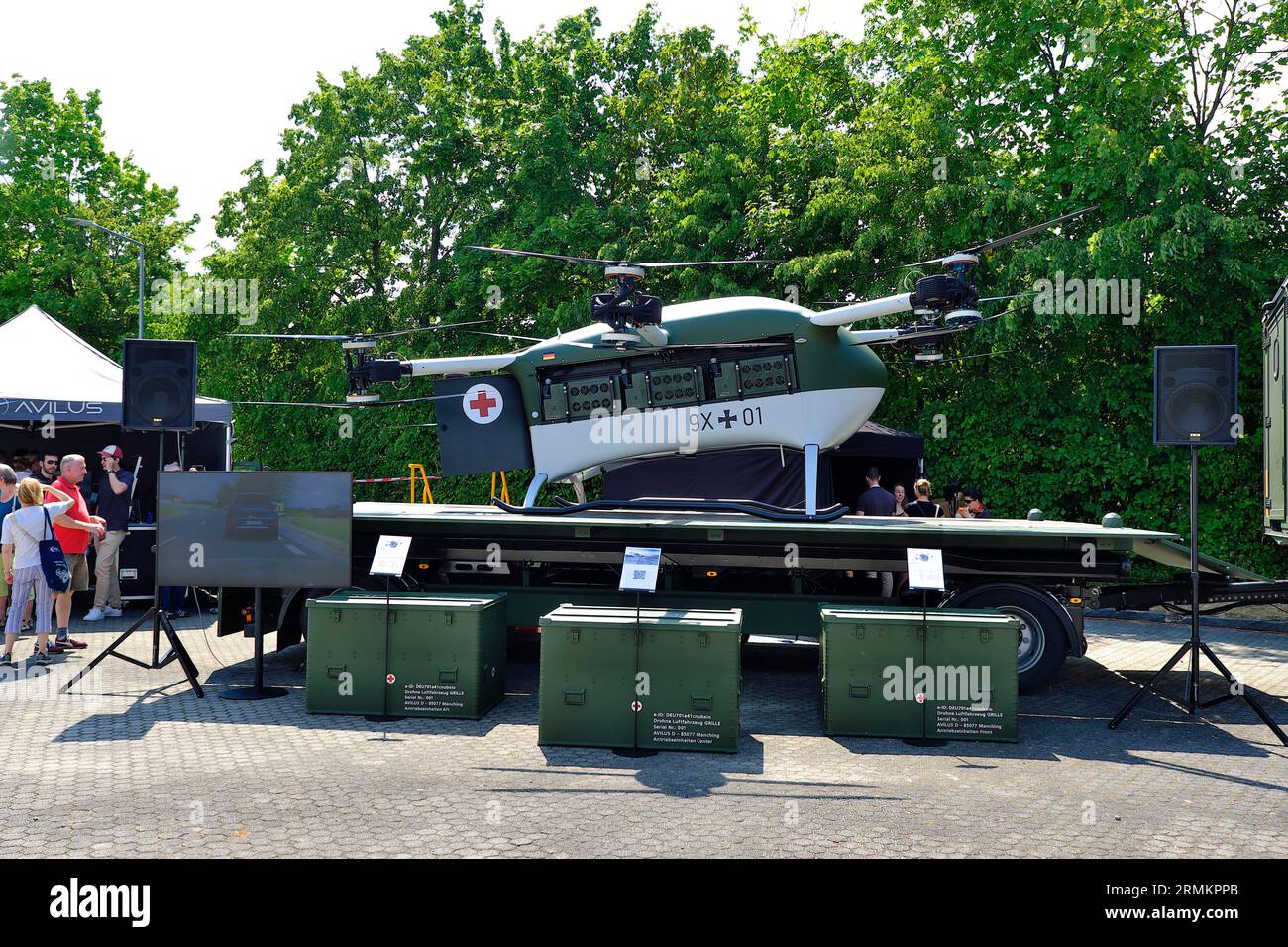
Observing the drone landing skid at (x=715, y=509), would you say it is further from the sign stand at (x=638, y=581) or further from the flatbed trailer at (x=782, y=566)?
the sign stand at (x=638, y=581)

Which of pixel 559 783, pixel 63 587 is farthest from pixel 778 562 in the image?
pixel 63 587

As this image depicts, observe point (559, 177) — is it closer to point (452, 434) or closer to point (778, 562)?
point (452, 434)

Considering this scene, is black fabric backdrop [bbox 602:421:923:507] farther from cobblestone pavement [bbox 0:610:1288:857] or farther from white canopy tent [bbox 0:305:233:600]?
cobblestone pavement [bbox 0:610:1288:857]

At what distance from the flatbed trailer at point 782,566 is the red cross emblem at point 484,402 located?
85.2 inches

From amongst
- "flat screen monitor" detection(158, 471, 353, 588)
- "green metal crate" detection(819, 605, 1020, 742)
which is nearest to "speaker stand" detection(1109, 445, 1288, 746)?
"green metal crate" detection(819, 605, 1020, 742)

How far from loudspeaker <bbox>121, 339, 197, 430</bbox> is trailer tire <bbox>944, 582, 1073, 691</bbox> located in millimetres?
7451

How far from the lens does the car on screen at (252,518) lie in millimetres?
9156

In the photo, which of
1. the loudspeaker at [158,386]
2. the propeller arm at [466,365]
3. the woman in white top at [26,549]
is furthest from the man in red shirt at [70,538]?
the propeller arm at [466,365]

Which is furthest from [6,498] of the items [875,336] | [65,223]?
[65,223]

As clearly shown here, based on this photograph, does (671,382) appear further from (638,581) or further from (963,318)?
(638,581)

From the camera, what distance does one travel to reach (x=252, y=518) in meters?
9.18

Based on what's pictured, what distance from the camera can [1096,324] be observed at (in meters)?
17.4

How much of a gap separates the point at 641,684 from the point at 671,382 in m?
5.21

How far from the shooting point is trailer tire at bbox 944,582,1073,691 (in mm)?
9383
